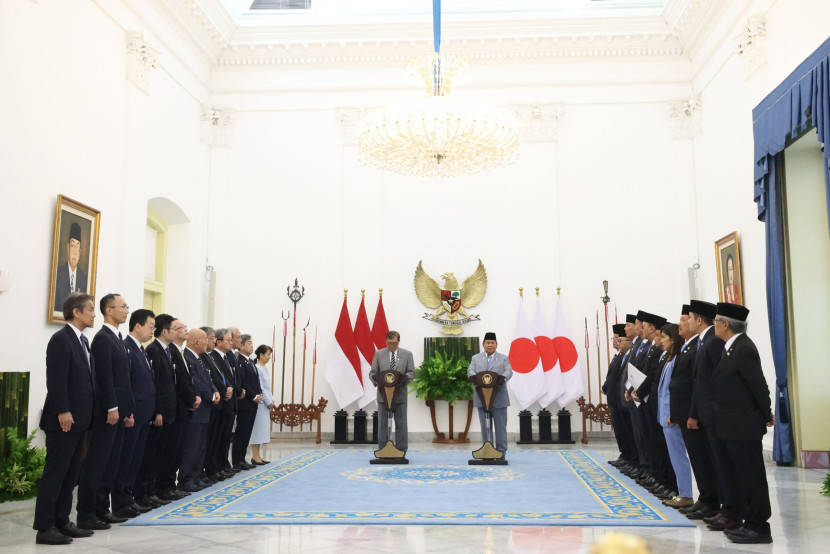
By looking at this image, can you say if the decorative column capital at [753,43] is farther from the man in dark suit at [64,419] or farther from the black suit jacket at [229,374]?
the man in dark suit at [64,419]

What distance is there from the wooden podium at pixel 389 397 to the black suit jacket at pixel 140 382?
3637mm

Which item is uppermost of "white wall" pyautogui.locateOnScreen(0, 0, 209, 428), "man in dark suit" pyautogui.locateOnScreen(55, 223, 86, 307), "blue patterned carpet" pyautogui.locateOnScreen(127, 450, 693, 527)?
"white wall" pyautogui.locateOnScreen(0, 0, 209, 428)

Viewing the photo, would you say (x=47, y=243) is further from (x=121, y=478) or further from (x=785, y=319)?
(x=785, y=319)

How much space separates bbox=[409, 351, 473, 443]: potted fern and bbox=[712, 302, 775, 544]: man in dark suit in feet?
21.7

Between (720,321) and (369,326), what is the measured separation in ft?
24.7

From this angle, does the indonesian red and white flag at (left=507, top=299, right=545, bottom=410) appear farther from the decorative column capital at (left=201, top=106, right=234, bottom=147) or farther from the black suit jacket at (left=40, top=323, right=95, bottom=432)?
the black suit jacket at (left=40, top=323, right=95, bottom=432)

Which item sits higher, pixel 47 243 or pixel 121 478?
pixel 47 243

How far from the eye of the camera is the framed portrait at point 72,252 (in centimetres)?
754

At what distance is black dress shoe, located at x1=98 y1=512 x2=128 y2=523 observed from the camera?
531 cm

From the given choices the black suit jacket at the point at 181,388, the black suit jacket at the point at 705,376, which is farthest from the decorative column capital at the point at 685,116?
the black suit jacket at the point at 181,388

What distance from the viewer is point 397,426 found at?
9.00 m

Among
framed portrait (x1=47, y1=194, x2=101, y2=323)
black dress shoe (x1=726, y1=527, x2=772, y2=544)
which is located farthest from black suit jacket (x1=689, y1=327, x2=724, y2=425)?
framed portrait (x1=47, y1=194, x2=101, y2=323)

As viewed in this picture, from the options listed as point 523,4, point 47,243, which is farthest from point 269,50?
point 47,243

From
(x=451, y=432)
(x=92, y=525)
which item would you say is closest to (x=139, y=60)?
(x=92, y=525)
